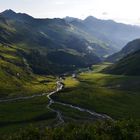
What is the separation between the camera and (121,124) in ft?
310

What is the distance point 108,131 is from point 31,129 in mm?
17243

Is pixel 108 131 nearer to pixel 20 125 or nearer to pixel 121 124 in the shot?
pixel 121 124

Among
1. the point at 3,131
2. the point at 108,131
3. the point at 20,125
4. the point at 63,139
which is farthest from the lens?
the point at 20,125

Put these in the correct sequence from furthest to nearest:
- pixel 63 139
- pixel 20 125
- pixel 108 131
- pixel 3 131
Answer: pixel 20 125, pixel 3 131, pixel 108 131, pixel 63 139

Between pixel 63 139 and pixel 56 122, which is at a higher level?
pixel 63 139

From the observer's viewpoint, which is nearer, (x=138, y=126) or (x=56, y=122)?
(x=138, y=126)

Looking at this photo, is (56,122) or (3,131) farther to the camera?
(56,122)

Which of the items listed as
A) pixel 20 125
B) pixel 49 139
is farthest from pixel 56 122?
pixel 49 139

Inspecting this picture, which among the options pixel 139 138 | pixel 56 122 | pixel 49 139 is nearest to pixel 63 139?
pixel 49 139

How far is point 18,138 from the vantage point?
280ft

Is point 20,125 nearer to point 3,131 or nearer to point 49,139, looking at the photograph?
point 3,131

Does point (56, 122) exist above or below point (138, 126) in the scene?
below

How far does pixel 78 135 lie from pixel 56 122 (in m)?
116

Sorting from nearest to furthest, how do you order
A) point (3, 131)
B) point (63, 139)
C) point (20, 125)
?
point (63, 139), point (3, 131), point (20, 125)
